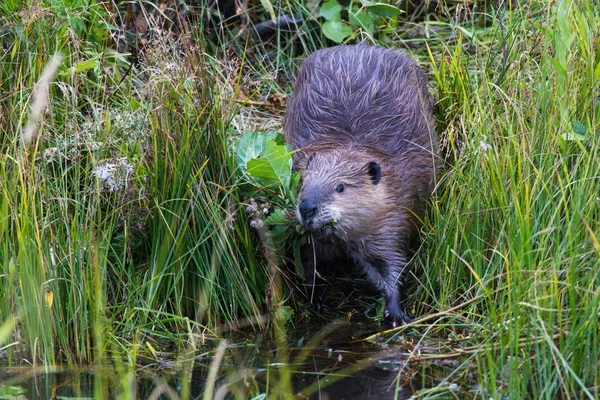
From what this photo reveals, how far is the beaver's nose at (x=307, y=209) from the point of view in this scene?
12.6 ft

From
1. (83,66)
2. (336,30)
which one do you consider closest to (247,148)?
(83,66)

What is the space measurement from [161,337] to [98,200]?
551 mm

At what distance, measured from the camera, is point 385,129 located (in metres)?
4.44

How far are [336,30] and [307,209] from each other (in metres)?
1.80

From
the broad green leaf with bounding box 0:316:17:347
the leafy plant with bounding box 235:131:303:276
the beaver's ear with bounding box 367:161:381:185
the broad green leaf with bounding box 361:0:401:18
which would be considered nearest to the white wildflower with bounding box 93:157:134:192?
the leafy plant with bounding box 235:131:303:276

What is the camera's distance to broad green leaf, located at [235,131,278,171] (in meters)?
4.05

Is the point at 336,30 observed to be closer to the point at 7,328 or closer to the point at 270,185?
the point at 270,185

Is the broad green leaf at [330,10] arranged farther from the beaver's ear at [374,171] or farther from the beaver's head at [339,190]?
the beaver's ear at [374,171]

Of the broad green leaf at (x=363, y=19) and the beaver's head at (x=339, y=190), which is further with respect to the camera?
the broad green leaf at (x=363, y=19)

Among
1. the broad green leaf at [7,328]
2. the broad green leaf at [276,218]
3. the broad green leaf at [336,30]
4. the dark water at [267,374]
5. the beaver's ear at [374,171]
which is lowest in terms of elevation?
the dark water at [267,374]

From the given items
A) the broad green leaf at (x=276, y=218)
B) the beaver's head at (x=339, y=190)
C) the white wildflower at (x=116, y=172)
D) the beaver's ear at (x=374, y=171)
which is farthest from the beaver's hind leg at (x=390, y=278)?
the white wildflower at (x=116, y=172)

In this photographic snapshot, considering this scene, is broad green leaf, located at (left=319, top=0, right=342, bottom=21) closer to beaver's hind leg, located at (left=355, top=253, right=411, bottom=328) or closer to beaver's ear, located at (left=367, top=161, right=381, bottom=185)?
beaver's ear, located at (left=367, top=161, right=381, bottom=185)

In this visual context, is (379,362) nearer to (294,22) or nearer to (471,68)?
(471,68)

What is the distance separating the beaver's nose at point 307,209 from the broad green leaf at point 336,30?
5.58ft
